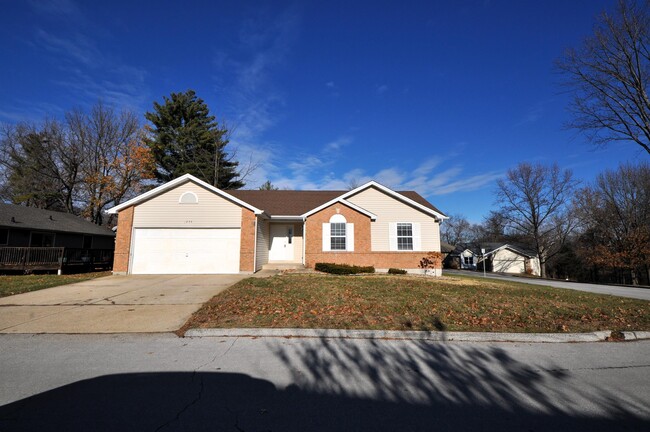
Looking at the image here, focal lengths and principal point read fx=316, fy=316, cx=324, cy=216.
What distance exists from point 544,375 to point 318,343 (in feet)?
11.1

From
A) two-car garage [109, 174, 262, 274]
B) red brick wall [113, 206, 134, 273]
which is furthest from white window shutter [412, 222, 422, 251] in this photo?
red brick wall [113, 206, 134, 273]

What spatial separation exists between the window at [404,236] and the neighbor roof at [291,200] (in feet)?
7.61

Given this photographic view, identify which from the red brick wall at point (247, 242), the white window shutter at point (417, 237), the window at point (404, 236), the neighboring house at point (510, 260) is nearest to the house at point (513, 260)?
the neighboring house at point (510, 260)

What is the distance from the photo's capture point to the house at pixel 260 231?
16.0 metres

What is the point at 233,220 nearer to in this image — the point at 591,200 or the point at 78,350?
the point at 78,350

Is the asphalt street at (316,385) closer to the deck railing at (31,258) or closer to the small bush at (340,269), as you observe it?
the small bush at (340,269)

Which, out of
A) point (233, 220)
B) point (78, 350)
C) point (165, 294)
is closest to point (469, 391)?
point (78, 350)

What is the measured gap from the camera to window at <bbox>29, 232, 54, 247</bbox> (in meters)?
21.1

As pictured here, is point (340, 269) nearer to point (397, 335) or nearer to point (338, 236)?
point (338, 236)

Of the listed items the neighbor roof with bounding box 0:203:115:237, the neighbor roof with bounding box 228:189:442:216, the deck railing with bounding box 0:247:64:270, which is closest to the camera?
the deck railing with bounding box 0:247:64:270

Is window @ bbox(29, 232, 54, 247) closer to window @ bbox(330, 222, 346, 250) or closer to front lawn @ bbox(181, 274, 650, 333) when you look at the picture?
front lawn @ bbox(181, 274, 650, 333)

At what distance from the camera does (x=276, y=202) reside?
21812mm

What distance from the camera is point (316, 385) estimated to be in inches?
156

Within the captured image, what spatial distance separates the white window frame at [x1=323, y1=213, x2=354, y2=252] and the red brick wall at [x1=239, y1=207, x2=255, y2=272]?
4.12 meters
